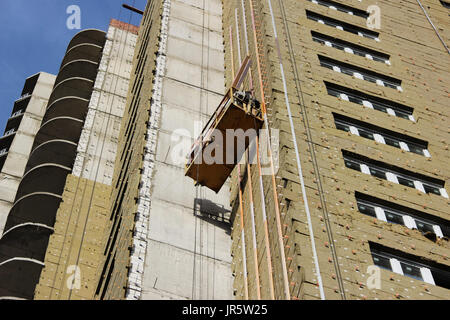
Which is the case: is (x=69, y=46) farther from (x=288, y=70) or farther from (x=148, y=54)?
(x=288, y=70)

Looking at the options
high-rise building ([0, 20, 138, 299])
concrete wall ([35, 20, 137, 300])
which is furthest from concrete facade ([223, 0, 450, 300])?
high-rise building ([0, 20, 138, 299])

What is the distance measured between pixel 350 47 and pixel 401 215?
40.4 feet

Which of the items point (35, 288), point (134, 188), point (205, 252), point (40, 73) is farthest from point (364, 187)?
point (40, 73)

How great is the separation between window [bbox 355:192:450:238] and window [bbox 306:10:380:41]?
13762 millimetres

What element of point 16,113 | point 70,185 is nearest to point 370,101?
point 70,185

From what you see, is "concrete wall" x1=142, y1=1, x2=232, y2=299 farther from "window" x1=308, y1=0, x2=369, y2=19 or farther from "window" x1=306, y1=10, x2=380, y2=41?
"window" x1=308, y1=0, x2=369, y2=19

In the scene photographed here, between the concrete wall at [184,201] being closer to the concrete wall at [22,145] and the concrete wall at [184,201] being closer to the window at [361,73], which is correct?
the window at [361,73]

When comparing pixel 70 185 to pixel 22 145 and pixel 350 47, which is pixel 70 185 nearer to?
pixel 22 145

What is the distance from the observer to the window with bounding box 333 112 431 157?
90.8 feet

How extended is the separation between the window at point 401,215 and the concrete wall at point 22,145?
26.0 m

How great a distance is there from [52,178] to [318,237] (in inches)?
891

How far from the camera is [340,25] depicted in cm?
3584

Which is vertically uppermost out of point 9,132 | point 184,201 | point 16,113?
point 16,113

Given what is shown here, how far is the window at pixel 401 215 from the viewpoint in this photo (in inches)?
944
